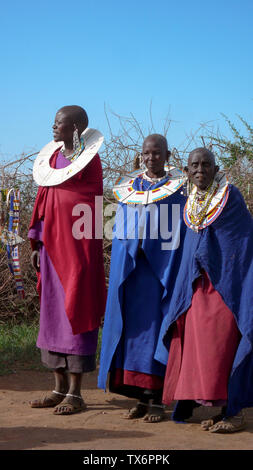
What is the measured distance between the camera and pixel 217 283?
4.48m

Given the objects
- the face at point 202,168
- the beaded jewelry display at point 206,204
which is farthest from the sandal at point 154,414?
the face at point 202,168

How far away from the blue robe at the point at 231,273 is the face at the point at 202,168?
0.18 metres

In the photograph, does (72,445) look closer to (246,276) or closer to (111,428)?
(111,428)

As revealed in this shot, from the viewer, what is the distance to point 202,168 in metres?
4.61

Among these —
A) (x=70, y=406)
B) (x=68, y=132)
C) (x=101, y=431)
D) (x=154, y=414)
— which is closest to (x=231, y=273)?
(x=154, y=414)

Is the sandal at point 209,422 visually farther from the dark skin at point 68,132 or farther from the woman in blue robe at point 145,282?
the dark skin at point 68,132

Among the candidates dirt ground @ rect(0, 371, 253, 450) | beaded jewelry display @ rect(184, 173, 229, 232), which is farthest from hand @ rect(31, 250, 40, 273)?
beaded jewelry display @ rect(184, 173, 229, 232)

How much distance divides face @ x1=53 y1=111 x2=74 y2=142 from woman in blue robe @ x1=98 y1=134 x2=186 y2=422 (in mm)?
671

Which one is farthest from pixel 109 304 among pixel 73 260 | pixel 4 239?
pixel 4 239

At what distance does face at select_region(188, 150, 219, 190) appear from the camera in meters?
4.62

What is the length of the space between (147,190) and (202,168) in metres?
0.48

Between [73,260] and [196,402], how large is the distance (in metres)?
1.41

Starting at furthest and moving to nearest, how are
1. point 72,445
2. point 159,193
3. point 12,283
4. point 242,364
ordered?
1. point 12,283
2. point 159,193
3. point 242,364
4. point 72,445

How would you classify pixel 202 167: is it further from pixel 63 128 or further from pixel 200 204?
pixel 63 128
